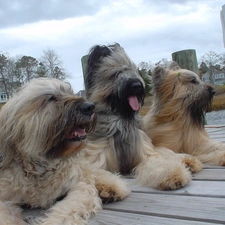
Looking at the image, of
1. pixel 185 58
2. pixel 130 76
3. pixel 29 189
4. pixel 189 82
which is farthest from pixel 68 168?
pixel 185 58

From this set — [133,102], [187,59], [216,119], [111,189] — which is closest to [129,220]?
[111,189]

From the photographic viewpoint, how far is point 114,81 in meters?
3.05

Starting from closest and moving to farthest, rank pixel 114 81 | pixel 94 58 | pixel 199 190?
pixel 199 190, pixel 114 81, pixel 94 58

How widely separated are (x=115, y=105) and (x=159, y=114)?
787mm

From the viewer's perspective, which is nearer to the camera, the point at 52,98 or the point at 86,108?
the point at 86,108

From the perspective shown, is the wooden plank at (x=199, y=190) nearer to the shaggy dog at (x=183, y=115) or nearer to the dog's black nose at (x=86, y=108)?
the dog's black nose at (x=86, y=108)

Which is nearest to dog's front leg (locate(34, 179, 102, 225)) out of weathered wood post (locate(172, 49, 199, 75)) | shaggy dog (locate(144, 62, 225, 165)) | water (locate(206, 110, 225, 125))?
shaggy dog (locate(144, 62, 225, 165))

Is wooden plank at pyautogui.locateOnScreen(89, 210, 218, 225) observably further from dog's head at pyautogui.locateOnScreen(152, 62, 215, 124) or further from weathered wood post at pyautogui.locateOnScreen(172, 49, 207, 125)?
weathered wood post at pyautogui.locateOnScreen(172, 49, 207, 125)

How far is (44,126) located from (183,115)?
5.93ft

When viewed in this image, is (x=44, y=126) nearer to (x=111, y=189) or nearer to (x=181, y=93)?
(x=111, y=189)

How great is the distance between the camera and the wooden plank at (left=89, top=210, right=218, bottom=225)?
5.77 ft

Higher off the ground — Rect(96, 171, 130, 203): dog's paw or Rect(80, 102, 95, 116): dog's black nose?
Rect(80, 102, 95, 116): dog's black nose

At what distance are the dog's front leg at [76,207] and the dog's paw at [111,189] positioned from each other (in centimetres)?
7

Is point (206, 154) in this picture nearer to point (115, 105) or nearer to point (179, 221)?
point (115, 105)
